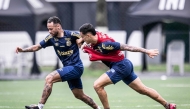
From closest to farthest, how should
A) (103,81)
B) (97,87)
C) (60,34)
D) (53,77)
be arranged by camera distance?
1. (97,87)
2. (103,81)
3. (53,77)
4. (60,34)

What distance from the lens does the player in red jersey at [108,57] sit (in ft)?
40.8

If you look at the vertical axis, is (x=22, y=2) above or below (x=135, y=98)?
above

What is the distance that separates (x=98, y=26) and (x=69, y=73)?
15.4 m

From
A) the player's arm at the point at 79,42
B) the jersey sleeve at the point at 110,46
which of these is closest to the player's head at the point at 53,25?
the player's arm at the point at 79,42

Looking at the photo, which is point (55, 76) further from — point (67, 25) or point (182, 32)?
point (182, 32)

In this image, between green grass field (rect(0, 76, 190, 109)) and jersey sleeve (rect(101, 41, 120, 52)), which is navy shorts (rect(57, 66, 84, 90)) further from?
green grass field (rect(0, 76, 190, 109))

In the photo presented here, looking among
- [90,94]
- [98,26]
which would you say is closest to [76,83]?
[90,94]

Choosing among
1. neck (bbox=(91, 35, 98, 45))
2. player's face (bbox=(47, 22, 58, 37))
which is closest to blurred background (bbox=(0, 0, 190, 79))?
player's face (bbox=(47, 22, 58, 37))

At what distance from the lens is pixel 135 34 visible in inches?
1335

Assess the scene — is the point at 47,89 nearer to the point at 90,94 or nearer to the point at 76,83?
the point at 76,83

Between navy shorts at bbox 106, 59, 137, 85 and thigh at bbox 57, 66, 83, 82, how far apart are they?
2.80ft

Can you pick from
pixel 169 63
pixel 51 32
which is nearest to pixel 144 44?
pixel 169 63

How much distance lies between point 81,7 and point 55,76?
18.3 meters

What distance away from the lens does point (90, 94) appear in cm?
1911
